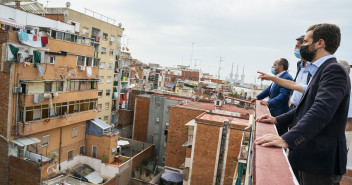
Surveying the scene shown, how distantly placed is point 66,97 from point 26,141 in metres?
4.08

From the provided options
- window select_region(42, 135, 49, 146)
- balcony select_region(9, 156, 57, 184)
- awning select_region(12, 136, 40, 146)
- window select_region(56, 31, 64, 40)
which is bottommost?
balcony select_region(9, 156, 57, 184)

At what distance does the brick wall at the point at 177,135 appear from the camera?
23219 millimetres

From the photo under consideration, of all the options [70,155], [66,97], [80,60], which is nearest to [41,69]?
[66,97]

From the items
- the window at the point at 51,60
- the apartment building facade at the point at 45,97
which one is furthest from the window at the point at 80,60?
the window at the point at 51,60

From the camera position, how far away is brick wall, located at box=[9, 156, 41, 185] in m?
14.8

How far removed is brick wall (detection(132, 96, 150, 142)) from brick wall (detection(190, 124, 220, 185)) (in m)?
13.4

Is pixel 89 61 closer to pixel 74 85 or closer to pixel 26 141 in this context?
pixel 74 85

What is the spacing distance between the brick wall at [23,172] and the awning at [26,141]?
39.5 inches

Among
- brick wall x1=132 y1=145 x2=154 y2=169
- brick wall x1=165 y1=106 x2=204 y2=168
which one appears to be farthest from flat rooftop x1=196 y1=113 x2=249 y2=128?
brick wall x1=132 y1=145 x2=154 y2=169

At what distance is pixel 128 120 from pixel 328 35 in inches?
1329

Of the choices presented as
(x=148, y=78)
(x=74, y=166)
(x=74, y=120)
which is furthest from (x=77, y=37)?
(x=148, y=78)

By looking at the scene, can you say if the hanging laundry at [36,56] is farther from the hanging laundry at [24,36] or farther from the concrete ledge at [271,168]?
the concrete ledge at [271,168]

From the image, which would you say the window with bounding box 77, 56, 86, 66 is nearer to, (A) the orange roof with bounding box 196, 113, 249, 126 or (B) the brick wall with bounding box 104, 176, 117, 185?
(B) the brick wall with bounding box 104, 176, 117, 185

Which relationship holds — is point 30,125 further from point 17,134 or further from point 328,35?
point 328,35
